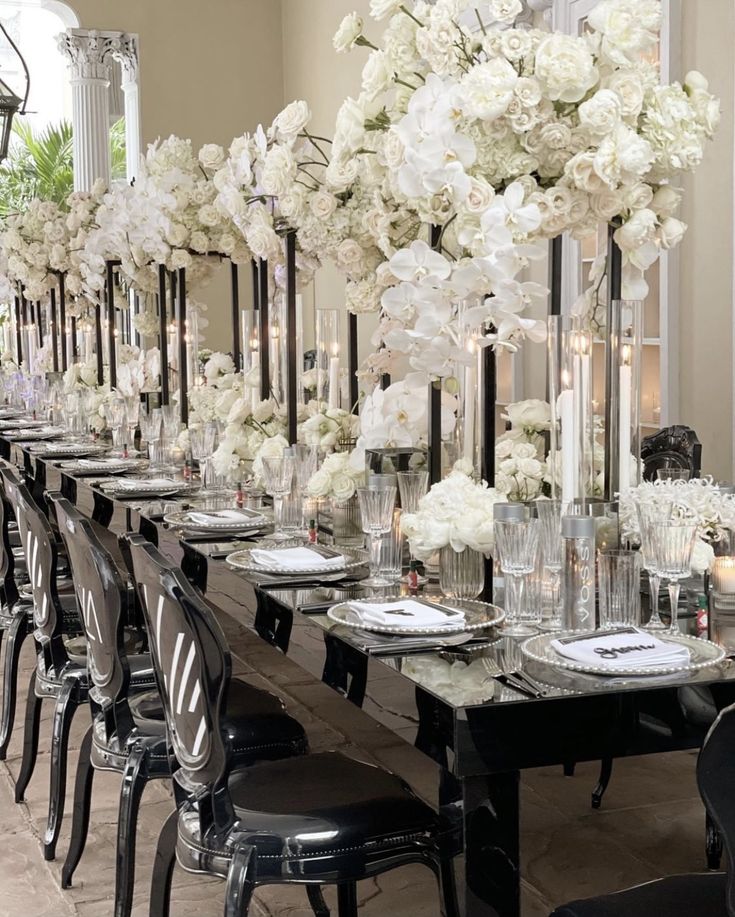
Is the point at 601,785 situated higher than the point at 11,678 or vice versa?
the point at 11,678

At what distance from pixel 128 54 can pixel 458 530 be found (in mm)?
10430

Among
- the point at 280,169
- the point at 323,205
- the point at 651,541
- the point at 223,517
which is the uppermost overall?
the point at 280,169

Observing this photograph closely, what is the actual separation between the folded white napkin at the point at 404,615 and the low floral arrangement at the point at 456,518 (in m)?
0.17

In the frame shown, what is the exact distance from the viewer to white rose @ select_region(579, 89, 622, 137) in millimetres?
2340

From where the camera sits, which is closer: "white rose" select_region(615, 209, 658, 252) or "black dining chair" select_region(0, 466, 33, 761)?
"white rose" select_region(615, 209, 658, 252)

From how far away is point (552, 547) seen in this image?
7.42 feet

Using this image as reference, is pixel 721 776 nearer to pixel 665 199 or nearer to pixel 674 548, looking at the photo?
pixel 674 548

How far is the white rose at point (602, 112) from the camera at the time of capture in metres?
2.34

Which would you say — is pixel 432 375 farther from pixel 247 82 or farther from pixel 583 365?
pixel 247 82

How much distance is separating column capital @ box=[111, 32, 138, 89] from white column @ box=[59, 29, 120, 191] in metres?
0.05

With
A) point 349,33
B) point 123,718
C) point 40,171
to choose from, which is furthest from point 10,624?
point 40,171

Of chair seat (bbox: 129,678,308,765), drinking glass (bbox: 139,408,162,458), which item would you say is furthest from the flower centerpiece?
drinking glass (bbox: 139,408,162,458)

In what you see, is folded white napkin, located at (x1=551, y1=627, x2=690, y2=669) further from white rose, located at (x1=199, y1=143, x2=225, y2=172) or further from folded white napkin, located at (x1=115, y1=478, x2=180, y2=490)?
white rose, located at (x1=199, y1=143, x2=225, y2=172)

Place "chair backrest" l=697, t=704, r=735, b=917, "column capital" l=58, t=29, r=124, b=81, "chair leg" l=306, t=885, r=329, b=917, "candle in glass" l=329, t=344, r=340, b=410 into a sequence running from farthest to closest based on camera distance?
"column capital" l=58, t=29, r=124, b=81, "candle in glass" l=329, t=344, r=340, b=410, "chair leg" l=306, t=885, r=329, b=917, "chair backrest" l=697, t=704, r=735, b=917
